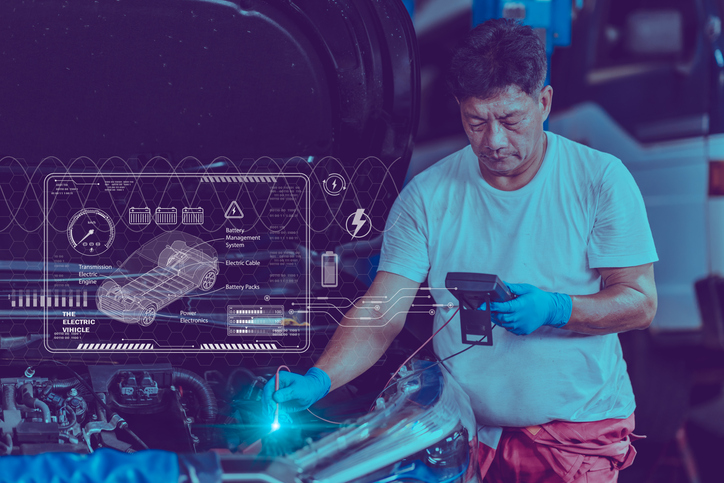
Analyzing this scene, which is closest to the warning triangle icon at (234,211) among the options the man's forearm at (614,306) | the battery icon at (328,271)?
the battery icon at (328,271)

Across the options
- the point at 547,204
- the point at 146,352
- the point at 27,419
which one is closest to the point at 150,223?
the point at 146,352

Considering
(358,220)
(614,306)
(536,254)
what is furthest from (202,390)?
(614,306)

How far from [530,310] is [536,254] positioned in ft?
0.55

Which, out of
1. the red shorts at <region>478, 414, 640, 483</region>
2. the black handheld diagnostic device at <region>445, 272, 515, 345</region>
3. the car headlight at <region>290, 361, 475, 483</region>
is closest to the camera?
the car headlight at <region>290, 361, 475, 483</region>

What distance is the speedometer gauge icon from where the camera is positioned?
1.39 meters

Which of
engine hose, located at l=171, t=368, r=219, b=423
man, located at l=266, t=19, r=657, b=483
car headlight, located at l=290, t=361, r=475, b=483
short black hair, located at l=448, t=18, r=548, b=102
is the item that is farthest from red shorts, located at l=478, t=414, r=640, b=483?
short black hair, located at l=448, t=18, r=548, b=102

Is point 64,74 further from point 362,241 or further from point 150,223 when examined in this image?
point 362,241

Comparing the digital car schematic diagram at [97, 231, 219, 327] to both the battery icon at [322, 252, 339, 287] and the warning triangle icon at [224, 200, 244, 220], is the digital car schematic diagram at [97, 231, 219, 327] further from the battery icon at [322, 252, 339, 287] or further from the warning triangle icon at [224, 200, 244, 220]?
the battery icon at [322, 252, 339, 287]

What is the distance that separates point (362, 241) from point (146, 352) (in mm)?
572

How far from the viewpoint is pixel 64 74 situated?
1403mm

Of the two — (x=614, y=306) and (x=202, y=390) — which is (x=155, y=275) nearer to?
(x=202, y=390)

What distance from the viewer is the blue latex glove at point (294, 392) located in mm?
1208

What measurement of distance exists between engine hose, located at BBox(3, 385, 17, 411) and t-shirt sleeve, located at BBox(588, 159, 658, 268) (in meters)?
1.33

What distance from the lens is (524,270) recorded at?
1.28 meters
